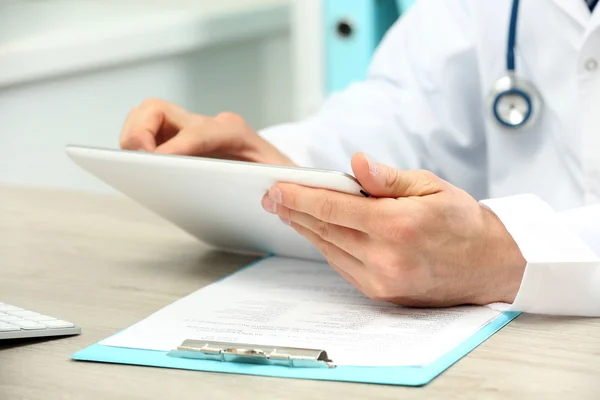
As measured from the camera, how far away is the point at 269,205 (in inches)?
32.4

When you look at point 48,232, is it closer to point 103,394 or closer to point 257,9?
point 103,394

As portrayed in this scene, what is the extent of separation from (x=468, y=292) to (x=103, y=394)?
33 cm

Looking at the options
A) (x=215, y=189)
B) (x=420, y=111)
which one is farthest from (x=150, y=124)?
(x=420, y=111)

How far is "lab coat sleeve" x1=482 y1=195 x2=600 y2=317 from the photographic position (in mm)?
773

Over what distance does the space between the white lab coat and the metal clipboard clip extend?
451mm

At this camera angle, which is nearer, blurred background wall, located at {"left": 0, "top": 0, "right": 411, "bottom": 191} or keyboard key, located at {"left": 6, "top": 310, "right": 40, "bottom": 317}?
keyboard key, located at {"left": 6, "top": 310, "right": 40, "bottom": 317}

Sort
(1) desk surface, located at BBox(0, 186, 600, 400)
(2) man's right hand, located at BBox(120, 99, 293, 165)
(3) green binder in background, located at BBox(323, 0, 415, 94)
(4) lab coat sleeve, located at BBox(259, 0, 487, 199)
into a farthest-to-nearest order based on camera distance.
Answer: (3) green binder in background, located at BBox(323, 0, 415, 94) < (4) lab coat sleeve, located at BBox(259, 0, 487, 199) < (2) man's right hand, located at BBox(120, 99, 293, 165) < (1) desk surface, located at BBox(0, 186, 600, 400)

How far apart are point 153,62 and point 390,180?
1544 mm

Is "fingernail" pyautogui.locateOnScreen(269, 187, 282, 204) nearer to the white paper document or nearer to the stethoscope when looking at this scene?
the white paper document

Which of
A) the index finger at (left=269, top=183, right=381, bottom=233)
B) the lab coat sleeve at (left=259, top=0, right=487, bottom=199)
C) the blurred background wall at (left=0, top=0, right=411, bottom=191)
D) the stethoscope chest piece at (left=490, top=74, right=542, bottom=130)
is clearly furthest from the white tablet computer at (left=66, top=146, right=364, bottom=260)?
the blurred background wall at (left=0, top=0, right=411, bottom=191)

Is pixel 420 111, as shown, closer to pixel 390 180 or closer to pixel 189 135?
pixel 189 135

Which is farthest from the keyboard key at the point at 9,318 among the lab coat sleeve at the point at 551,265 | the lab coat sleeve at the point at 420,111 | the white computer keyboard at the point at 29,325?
the lab coat sleeve at the point at 420,111

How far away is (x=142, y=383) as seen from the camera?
644 millimetres

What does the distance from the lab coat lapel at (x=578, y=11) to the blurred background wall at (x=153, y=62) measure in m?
1.08
